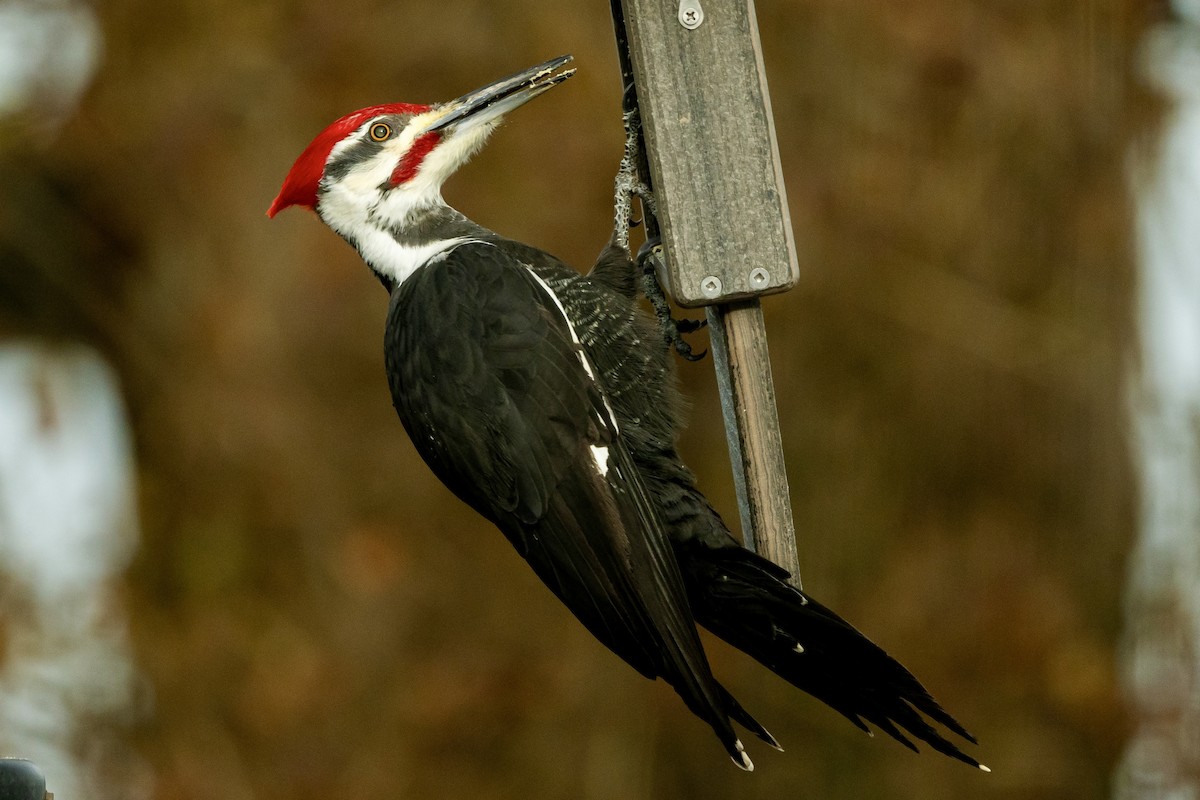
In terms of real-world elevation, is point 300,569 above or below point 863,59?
below

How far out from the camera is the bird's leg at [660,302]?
3.32m

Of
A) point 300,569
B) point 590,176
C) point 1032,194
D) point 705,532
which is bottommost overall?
point 300,569

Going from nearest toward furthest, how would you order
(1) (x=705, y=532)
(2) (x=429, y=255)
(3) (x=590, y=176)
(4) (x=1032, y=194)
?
(1) (x=705, y=532) < (2) (x=429, y=255) < (4) (x=1032, y=194) < (3) (x=590, y=176)

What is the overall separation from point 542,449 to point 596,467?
0.12 m

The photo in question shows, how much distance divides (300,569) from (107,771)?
116cm

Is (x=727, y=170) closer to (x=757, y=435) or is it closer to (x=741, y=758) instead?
(x=757, y=435)

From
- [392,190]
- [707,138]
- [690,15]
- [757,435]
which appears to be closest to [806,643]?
[757,435]

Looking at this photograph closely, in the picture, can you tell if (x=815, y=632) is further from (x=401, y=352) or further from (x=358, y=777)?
(x=358, y=777)

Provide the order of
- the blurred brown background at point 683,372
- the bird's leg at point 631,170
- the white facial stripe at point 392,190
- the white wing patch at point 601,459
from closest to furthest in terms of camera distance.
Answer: the white wing patch at point 601,459, the bird's leg at point 631,170, the white facial stripe at point 392,190, the blurred brown background at point 683,372

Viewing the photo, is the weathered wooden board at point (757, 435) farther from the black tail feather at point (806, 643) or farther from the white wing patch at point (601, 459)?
the white wing patch at point (601, 459)

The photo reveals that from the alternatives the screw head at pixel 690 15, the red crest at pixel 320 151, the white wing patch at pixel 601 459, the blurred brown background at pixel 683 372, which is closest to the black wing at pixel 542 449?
the white wing patch at pixel 601 459

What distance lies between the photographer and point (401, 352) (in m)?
3.11

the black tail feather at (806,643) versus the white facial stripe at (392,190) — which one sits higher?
the white facial stripe at (392,190)

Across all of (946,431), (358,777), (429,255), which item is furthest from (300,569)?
(429,255)
